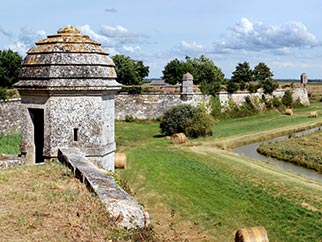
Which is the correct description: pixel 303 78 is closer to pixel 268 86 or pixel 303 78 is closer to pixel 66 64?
pixel 268 86

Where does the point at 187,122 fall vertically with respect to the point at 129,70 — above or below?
below

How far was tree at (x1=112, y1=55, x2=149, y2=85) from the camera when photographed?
173 ft

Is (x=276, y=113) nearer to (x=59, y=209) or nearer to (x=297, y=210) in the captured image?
(x=297, y=210)

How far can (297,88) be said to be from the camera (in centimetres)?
5225

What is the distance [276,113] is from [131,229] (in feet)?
139

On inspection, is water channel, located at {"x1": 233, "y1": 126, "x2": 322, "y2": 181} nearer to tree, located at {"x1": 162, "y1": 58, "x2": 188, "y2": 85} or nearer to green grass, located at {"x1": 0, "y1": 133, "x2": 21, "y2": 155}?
green grass, located at {"x1": 0, "y1": 133, "x2": 21, "y2": 155}

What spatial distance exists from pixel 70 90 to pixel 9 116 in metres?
18.6

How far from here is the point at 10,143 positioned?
21578 millimetres

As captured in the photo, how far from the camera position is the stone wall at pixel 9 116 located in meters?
24.2

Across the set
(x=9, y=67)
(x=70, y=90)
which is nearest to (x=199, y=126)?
(x=70, y=90)

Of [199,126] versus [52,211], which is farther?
[199,126]

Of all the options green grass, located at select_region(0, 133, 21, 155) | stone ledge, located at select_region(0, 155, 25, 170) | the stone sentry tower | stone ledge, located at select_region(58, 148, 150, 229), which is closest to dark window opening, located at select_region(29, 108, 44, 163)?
stone ledge, located at select_region(0, 155, 25, 170)

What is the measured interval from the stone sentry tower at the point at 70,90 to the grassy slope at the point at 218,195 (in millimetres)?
3909

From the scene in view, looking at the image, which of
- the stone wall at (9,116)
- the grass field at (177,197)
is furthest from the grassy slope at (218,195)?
the stone wall at (9,116)
